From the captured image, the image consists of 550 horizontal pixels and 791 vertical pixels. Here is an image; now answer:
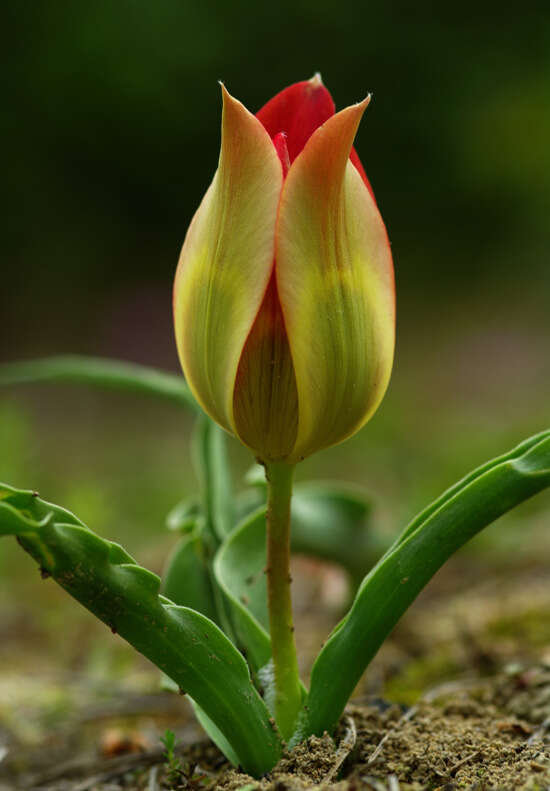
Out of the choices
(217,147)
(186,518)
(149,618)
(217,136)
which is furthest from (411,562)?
(217,147)

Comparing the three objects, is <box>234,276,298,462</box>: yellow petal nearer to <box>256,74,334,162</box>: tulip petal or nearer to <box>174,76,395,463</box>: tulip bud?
<box>174,76,395,463</box>: tulip bud

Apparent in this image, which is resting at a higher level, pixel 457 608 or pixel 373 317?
pixel 457 608

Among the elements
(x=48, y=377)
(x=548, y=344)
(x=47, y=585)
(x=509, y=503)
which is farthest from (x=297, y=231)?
(x=548, y=344)

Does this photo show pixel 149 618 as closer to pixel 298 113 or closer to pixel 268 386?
pixel 268 386

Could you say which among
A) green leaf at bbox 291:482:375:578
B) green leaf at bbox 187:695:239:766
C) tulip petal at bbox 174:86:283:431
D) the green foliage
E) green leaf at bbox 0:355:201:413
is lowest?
green leaf at bbox 187:695:239:766

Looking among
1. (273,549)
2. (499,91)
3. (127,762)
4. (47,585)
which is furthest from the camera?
(499,91)

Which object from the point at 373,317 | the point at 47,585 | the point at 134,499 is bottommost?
the point at 373,317

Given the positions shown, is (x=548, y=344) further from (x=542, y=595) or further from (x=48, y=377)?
(x=48, y=377)

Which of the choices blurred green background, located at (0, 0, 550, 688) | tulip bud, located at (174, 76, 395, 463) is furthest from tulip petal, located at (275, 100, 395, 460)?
blurred green background, located at (0, 0, 550, 688)
